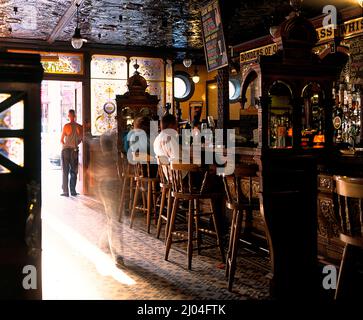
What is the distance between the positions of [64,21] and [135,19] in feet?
4.16

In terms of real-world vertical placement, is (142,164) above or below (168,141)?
below

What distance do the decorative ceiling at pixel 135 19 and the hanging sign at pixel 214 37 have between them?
0.12 meters

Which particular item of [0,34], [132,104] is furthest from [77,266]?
[0,34]

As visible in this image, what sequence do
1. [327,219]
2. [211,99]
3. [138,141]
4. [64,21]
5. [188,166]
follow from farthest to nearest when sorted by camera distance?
[211,99]
[64,21]
[138,141]
[188,166]
[327,219]

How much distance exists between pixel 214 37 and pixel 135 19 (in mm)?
2949

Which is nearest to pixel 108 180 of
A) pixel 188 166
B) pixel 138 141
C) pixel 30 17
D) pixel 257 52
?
pixel 188 166

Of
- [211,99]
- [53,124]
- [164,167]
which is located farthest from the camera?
[53,124]

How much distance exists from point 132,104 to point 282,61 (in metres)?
5.09

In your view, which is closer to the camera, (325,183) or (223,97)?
(325,183)

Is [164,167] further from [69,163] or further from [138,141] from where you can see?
[69,163]

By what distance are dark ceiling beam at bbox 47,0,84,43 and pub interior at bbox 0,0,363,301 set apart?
0.06m

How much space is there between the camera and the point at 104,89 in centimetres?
1111

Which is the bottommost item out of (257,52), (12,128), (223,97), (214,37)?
(12,128)

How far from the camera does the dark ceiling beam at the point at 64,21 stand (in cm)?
751
